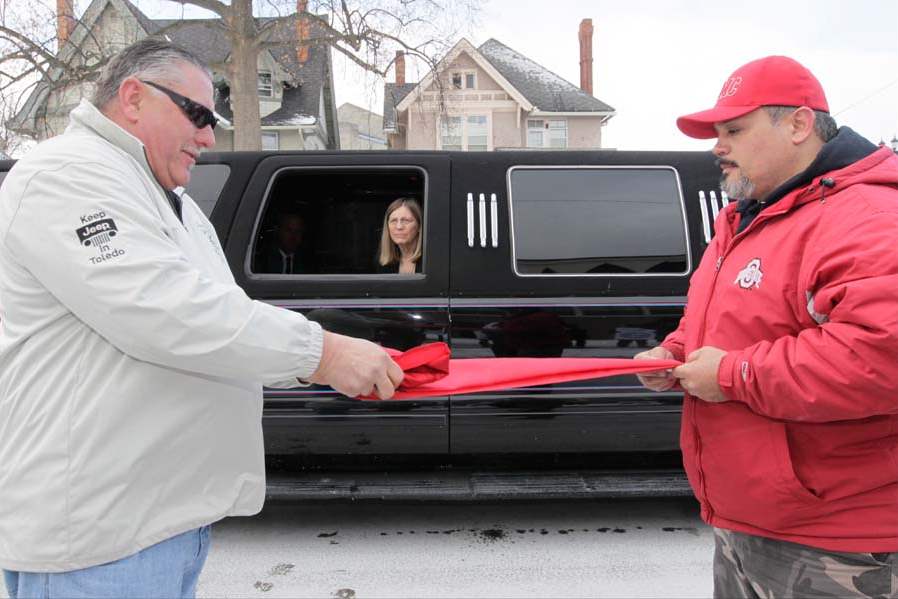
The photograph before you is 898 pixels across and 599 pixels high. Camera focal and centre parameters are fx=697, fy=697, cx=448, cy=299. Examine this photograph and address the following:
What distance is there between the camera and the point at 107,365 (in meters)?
1.42

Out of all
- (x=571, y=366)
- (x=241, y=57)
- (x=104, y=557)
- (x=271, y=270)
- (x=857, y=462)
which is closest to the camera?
(x=104, y=557)

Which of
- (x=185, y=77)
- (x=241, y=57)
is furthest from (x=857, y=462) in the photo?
(x=241, y=57)

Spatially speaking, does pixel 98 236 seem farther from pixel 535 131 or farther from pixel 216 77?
pixel 535 131

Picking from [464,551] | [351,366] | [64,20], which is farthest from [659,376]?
[64,20]

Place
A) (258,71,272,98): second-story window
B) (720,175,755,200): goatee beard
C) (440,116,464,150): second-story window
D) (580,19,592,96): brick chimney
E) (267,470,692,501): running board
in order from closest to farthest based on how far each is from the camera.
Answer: (720,175,755,200): goatee beard → (267,470,692,501): running board → (258,71,272,98): second-story window → (440,116,464,150): second-story window → (580,19,592,96): brick chimney

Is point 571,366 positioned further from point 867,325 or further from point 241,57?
point 241,57

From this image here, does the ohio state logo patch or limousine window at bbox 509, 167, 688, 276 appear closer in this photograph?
the ohio state logo patch

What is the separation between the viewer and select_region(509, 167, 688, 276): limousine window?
368 centimetres

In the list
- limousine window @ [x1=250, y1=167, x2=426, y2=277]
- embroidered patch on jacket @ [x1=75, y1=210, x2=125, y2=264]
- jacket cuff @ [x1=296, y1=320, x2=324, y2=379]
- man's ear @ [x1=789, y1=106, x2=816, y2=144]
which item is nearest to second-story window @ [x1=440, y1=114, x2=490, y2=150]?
limousine window @ [x1=250, y1=167, x2=426, y2=277]

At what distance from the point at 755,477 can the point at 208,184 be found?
3113 millimetres

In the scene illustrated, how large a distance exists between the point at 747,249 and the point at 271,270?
11.0 ft

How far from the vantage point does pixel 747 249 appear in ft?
5.97

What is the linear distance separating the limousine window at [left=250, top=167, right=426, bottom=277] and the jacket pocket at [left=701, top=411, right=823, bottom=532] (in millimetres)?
3104

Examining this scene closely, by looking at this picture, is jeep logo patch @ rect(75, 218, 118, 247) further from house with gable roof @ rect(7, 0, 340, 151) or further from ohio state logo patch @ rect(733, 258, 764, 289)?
house with gable roof @ rect(7, 0, 340, 151)
